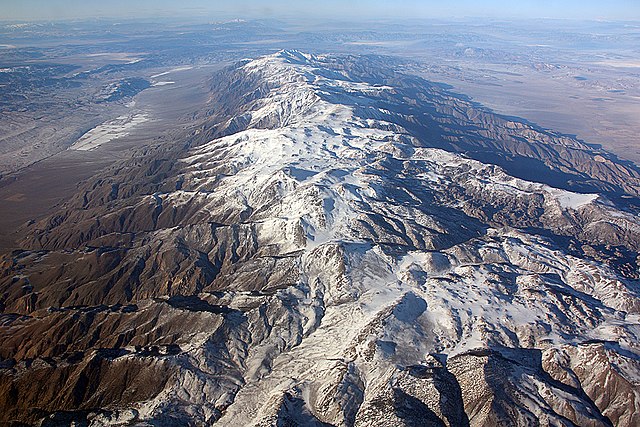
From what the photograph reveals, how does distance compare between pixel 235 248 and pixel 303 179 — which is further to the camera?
pixel 303 179

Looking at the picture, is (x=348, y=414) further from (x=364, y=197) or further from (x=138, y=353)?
(x=364, y=197)

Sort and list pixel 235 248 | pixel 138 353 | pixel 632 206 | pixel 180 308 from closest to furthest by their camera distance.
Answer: pixel 138 353
pixel 180 308
pixel 235 248
pixel 632 206

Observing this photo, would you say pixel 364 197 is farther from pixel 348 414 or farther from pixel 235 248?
pixel 348 414

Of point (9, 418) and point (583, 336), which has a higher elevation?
point (583, 336)

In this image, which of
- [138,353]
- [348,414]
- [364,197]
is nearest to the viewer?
[348,414]

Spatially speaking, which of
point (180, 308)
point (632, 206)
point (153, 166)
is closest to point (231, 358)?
point (180, 308)

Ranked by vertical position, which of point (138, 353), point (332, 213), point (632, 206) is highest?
point (332, 213)

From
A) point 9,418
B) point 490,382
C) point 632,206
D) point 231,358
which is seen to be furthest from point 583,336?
point 632,206
